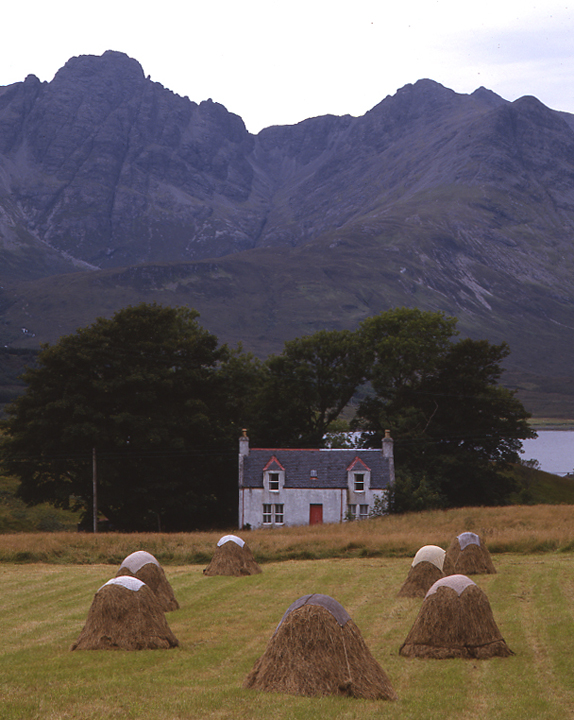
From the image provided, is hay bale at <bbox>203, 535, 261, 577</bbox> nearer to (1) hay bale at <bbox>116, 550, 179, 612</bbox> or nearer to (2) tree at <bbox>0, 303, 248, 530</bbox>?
(1) hay bale at <bbox>116, 550, 179, 612</bbox>

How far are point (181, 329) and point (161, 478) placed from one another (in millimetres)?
16932

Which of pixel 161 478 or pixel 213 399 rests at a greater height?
pixel 213 399

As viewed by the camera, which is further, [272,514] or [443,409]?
[443,409]

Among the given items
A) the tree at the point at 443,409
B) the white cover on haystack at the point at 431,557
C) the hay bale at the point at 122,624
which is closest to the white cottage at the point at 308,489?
the tree at the point at 443,409

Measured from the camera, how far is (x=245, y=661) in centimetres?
1786

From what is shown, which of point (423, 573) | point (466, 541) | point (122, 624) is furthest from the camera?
point (466, 541)

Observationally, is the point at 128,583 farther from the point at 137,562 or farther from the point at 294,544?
the point at 294,544

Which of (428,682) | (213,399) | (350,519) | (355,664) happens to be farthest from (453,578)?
(213,399)

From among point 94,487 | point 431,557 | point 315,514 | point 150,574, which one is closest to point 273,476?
point 315,514

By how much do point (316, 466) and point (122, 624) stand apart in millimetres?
50757

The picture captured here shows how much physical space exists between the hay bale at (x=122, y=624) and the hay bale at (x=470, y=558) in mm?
16965

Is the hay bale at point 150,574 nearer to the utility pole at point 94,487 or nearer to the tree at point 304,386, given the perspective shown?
the utility pole at point 94,487

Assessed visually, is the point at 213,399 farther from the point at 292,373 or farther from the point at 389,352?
the point at 389,352

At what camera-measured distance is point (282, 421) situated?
81.7 metres
